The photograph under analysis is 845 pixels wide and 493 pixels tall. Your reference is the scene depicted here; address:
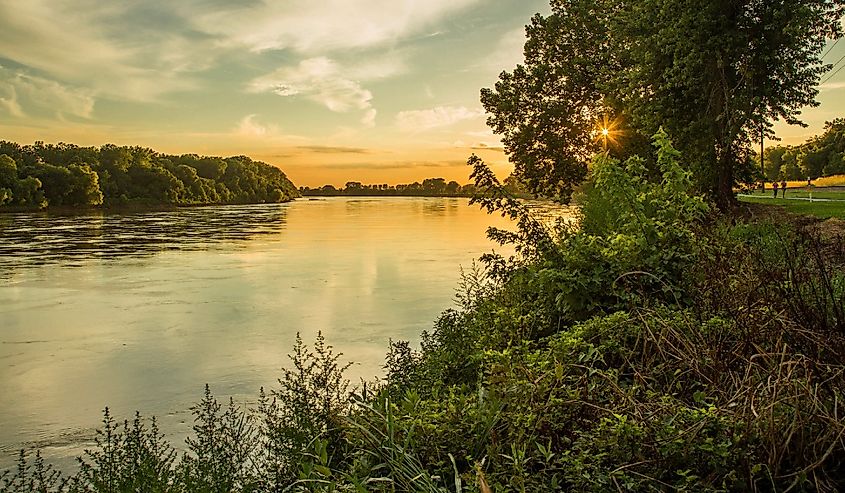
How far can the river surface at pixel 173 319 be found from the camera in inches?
402

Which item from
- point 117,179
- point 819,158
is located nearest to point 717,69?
point 819,158

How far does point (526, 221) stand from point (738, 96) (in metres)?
13.1

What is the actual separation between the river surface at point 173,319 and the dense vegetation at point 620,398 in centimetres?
392

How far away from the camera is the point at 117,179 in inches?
4021

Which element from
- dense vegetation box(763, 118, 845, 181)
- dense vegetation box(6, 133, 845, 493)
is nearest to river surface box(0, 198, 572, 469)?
dense vegetation box(6, 133, 845, 493)

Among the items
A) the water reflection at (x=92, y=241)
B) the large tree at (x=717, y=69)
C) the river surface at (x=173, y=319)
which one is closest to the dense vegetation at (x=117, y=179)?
the water reflection at (x=92, y=241)

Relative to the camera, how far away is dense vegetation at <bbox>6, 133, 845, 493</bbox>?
3141 mm

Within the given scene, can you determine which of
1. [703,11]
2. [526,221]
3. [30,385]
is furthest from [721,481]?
[703,11]

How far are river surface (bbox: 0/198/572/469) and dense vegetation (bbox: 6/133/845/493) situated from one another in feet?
12.9

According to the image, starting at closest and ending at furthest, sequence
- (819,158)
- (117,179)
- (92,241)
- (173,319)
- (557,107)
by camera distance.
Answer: (173,319) → (557,107) → (92,241) → (819,158) → (117,179)

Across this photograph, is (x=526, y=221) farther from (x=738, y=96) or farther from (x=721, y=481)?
(x=738, y=96)

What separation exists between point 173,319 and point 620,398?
14099 mm

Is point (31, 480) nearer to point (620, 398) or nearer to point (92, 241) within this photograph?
point (620, 398)

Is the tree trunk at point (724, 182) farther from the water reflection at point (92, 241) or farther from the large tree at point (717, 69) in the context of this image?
the water reflection at point (92, 241)
